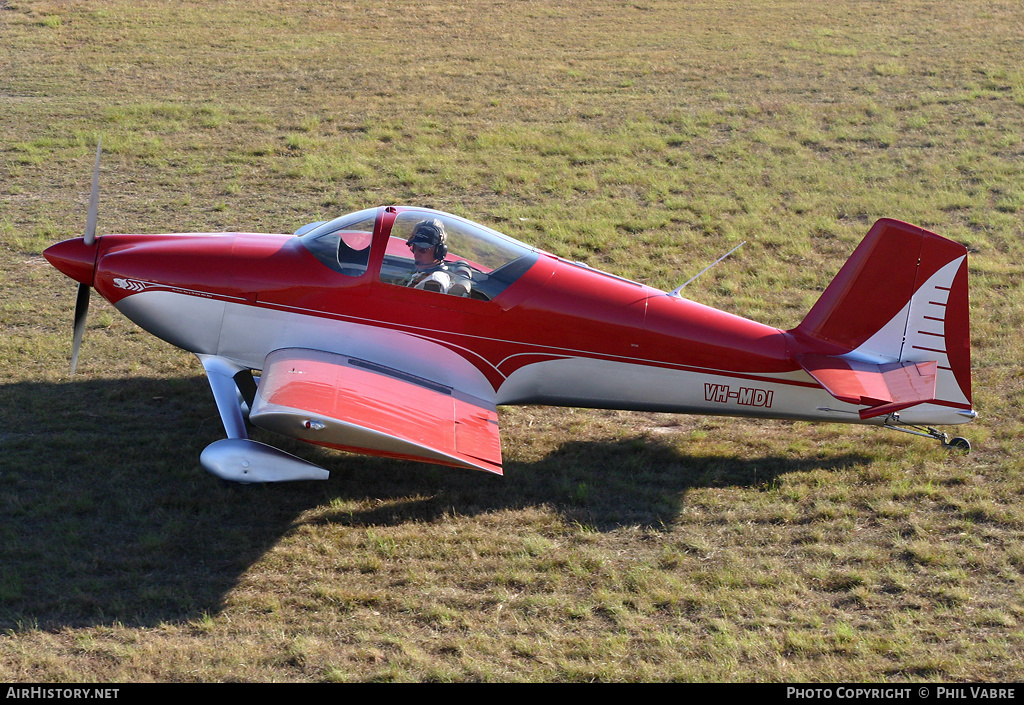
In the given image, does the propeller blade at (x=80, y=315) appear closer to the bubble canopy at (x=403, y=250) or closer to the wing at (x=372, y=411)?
the wing at (x=372, y=411)

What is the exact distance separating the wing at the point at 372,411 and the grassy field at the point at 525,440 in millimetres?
643

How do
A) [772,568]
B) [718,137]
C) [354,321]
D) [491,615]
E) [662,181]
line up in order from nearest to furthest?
[491,615], [772,568], [354,321], [662,181], [718,137]

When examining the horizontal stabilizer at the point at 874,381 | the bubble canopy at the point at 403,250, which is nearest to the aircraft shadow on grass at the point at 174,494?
the horizontal stabilizer at the point at 874,381

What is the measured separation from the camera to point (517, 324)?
757cm

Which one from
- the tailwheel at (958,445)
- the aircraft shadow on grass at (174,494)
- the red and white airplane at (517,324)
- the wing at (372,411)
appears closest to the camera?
the aircraft shadow on grass at (174,494)

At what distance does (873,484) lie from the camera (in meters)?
7.53

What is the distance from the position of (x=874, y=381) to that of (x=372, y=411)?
4.10 meters

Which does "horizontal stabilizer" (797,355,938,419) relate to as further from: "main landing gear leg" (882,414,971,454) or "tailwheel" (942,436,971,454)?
"tailwheel" (942,436,971,454)

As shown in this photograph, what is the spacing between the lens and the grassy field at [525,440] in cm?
572

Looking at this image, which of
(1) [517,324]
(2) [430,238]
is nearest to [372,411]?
(1) [517,324]

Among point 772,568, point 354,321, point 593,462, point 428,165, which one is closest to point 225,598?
point 354,321
